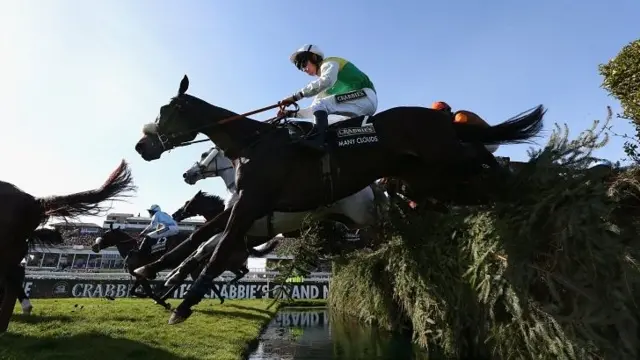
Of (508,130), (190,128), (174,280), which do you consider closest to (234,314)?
(174,280)

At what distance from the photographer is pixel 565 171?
11.2ft

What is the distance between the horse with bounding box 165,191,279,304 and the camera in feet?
15.0

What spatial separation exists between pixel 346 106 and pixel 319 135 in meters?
0.76

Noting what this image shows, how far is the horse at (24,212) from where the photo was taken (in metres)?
5.63

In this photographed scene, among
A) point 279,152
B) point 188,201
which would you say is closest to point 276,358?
point 279,152

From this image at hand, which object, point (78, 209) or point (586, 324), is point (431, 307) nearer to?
point (586, 324)

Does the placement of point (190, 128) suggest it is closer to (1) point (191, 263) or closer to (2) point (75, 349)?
(1) point (191, 263)

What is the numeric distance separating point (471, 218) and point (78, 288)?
18.4 meters

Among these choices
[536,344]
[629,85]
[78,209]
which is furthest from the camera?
[629,85]

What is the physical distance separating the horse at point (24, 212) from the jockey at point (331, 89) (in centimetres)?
362

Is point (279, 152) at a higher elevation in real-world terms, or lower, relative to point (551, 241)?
higher

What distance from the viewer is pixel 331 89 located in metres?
4.90

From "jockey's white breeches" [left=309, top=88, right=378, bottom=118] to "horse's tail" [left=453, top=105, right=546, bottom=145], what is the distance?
100cm

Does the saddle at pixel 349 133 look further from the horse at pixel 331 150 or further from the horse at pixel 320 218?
the horse at pixel 320 218
